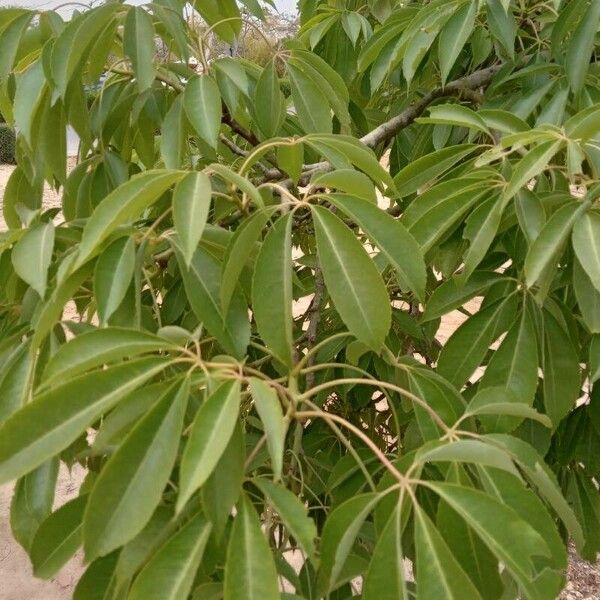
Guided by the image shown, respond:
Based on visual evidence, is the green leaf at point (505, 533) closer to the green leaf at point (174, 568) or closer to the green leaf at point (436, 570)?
the green leaf at point (436, 570)

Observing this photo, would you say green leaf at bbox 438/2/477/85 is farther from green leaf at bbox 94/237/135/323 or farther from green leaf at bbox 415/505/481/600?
green leaf at bbox 415/505/481/600

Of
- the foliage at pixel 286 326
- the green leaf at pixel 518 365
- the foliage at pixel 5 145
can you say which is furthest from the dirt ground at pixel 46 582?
the foliage at pixel 5 145

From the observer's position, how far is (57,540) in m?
0.53

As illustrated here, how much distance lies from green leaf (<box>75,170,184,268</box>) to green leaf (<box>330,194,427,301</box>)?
157 millimetres

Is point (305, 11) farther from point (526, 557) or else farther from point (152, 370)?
point (526, 557)

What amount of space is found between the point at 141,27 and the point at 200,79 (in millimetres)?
90

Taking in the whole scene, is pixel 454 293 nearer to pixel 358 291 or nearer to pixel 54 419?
pixel 358 291

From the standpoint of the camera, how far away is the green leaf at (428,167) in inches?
31.6

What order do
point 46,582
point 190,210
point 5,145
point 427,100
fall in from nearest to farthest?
point 190,210, point 427,100, point 46,582, point 5,145

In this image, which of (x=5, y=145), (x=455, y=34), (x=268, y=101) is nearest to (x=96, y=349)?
(x=268, y=101)

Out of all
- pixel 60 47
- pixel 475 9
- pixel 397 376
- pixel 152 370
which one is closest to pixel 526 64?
pixel 475 9

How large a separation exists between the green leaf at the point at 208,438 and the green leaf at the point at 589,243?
32 centimetres

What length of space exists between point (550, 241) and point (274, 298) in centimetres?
26

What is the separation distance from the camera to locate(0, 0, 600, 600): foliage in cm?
44
